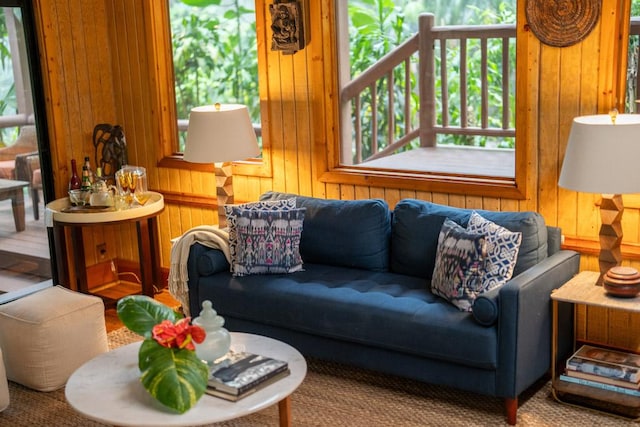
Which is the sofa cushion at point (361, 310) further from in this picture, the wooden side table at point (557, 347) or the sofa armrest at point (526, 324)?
the wooden side table at point (557, 347)

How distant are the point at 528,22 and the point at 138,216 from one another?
2.50m

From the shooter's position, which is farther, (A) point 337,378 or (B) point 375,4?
(B) point 375,4

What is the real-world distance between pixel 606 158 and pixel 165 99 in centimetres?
310

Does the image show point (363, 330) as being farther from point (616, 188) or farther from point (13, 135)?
point (13, 135)

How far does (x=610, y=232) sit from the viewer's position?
3812 mm

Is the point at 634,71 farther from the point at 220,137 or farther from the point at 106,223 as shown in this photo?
the point at 106,223

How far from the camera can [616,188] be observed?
11.7 feet

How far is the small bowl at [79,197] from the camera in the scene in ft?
17.3

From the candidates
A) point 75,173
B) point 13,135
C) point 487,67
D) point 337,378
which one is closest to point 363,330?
point 337,378

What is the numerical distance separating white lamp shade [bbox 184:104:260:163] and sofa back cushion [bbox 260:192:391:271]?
507 millimetres

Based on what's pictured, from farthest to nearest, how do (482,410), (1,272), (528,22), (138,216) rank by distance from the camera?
(1,272)
(138,216)
(528,22)
(482,410)

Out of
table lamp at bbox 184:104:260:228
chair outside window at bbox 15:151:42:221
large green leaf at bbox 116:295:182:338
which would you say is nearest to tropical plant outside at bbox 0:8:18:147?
chair outside window at bbox 15:151:42:221

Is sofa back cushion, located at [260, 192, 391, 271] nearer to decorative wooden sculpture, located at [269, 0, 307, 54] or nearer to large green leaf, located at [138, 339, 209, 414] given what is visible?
decorative wooden sculpture, located at [269, 0, 307, 54]

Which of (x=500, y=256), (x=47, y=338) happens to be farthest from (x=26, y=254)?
(x=500, y=256)
